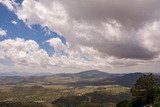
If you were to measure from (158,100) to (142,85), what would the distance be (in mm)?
32352

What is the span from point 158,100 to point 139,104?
128 feet

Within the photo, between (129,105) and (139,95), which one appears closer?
(139,95)

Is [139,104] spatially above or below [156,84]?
below

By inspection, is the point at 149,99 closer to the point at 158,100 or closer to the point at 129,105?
the point at 129,105

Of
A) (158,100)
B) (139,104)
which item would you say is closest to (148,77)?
(139,104)

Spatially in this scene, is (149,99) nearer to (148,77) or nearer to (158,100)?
(148,77)

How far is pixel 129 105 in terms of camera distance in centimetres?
17500

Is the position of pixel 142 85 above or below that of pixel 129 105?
above

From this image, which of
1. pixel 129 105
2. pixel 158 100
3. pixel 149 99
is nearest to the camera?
pixel 158 100

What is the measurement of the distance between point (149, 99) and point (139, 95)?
6370 millimetres

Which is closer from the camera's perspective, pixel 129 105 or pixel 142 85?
pixel 142 85

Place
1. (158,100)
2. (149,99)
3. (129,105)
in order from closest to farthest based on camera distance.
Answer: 1. (158,100)
2. (149,99)
3. (129,105)

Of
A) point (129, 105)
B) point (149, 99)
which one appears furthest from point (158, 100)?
point (129, 105)

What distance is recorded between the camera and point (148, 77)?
162 meters
